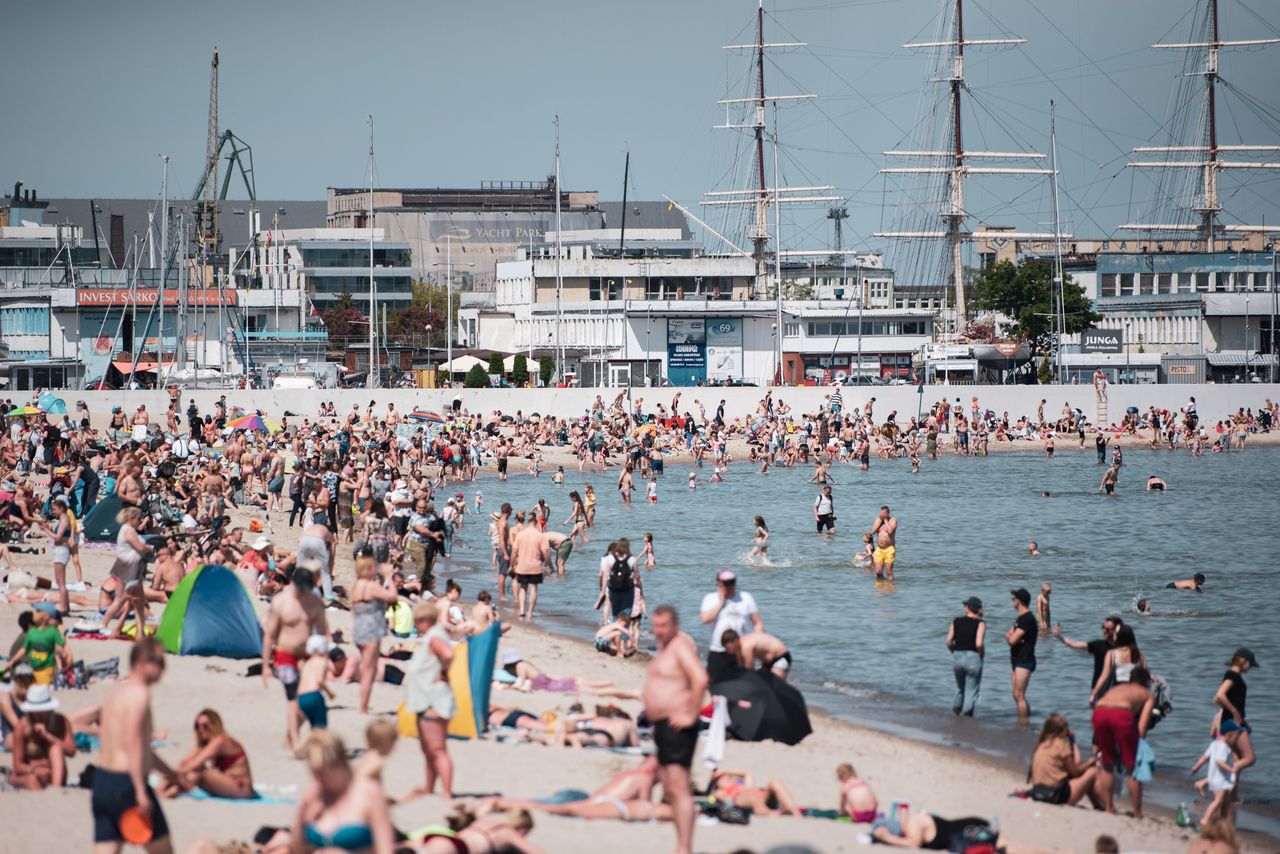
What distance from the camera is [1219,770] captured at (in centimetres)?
1080

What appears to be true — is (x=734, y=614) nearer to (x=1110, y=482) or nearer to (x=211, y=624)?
(x=211, y=624)

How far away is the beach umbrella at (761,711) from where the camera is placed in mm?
11875

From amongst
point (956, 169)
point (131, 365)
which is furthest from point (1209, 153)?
point (131, 365)

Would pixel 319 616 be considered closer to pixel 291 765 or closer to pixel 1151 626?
pixel 291 765

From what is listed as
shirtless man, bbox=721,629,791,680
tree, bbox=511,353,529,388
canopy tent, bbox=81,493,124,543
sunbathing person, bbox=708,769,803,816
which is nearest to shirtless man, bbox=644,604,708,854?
sunbathing person, bbox=708,769,803,816

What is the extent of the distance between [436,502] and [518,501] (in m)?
2.12

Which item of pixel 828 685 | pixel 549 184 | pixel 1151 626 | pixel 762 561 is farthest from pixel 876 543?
pixel 549 184

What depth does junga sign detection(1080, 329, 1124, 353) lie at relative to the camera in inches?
2972

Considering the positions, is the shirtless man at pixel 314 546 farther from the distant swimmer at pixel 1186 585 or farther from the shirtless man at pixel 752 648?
the distant swimmer at pixel 1186 585

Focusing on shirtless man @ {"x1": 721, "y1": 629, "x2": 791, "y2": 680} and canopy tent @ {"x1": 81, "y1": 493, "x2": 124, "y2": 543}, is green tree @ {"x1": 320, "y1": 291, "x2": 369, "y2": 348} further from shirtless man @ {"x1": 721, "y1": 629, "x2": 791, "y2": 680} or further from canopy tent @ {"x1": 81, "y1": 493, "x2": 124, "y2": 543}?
shirtless man @ {"x1": 721, "y1": 629, "x2": 791, "y2": 680}

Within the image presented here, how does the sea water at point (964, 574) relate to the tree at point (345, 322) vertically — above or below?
below

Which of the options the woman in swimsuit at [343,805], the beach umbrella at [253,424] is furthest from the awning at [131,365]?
the woman in swimsuit at [343,805]

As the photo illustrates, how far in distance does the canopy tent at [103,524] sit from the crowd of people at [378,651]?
71cm

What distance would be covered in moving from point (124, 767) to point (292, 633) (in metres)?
3.26
